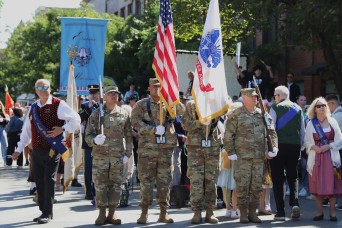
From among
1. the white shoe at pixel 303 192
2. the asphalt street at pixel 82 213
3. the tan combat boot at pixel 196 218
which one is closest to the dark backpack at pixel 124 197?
the asphalt street at pixel 82 213

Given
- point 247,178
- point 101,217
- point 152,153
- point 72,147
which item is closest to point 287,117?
point 247,178

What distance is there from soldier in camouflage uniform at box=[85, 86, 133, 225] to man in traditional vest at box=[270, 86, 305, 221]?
2.37 metres

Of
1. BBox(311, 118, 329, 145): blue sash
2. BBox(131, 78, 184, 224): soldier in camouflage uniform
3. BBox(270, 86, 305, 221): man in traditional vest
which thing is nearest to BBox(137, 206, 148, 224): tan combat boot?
BBox(131, 78, 184, 224): soldier in camouflage uniform

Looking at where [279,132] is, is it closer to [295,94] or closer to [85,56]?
[85,56]

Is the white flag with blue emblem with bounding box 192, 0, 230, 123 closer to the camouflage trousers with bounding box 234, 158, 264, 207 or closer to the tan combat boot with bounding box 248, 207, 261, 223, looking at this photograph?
the camouflage trousers with bounding box 234, 158, 264, 207

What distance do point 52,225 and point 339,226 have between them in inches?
167

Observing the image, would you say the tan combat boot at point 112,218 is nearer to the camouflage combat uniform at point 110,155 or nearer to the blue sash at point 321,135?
the camouflage combat uniform at point 110,155

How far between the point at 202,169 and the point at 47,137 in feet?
7.73

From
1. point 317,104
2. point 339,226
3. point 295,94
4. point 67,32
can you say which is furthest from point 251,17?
point 339,226

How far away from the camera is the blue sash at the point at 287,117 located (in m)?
11.2

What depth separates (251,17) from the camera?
22281 mm

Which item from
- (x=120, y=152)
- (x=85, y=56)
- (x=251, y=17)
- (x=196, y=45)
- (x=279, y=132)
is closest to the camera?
(x=120, y=152)

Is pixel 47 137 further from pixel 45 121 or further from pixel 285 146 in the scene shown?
pixel 285 146

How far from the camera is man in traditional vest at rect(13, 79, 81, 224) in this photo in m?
10.8
